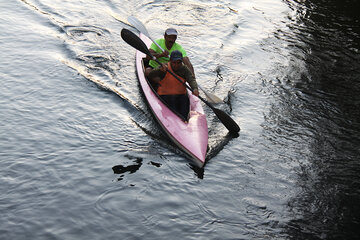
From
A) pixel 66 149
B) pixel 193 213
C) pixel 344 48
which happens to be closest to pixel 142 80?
pixel 66 149

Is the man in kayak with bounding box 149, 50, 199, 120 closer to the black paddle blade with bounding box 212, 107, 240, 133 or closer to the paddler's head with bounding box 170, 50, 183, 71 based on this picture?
the paddler's head with bounding box 170, 50, 183, 71

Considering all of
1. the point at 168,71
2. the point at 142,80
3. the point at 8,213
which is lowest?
the point at 8,213

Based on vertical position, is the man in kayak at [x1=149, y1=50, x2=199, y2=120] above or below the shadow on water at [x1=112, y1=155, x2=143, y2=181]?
above

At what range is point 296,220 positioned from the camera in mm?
5711

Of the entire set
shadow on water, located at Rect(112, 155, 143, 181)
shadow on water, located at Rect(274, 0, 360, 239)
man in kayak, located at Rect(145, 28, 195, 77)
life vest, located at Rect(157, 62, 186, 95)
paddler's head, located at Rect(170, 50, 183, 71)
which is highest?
paddler's head, located at Rect(170, 50, 183, 71)

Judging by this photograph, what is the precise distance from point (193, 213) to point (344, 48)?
336 inches

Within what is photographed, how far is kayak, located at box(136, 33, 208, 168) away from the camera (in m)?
6.80

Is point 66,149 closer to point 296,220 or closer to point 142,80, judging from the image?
point 142,80

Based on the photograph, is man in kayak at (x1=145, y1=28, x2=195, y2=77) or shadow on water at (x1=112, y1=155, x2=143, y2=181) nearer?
shadow on water at (x1=112, y1=155, x2=143, y2=181)

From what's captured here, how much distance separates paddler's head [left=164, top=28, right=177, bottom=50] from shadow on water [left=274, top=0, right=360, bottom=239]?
108 inches

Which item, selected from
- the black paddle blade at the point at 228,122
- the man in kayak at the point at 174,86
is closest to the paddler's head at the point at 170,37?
the man in kayak at the point at 174,86

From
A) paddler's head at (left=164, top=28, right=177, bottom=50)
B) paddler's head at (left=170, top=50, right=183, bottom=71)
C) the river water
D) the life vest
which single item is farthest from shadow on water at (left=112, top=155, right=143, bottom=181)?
paddler's head at (left=164, top=28, right=177, bottom=50)

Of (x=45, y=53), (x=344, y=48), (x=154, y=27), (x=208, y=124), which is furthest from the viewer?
(x=154, y=27)

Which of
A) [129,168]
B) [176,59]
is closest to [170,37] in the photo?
[176,59]
